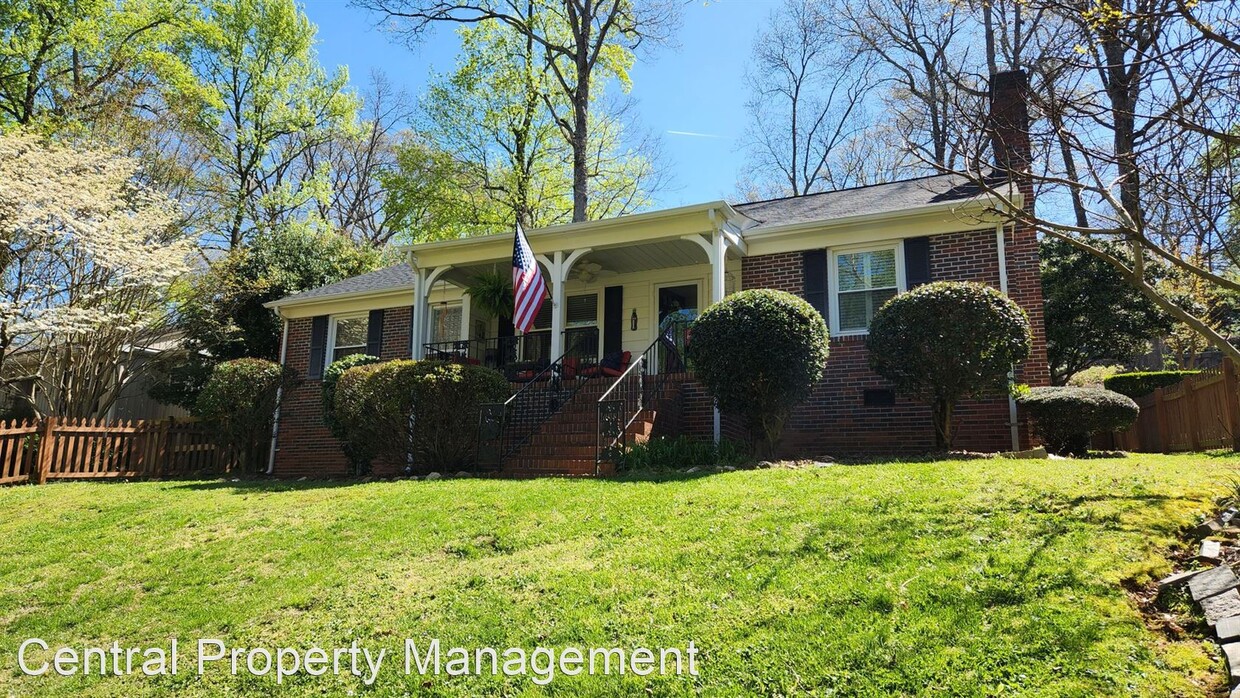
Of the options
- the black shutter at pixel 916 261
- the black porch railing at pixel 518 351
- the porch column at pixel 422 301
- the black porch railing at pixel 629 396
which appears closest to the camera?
the black porch railing at pixel 629 396

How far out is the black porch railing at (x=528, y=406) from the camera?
10.2 m

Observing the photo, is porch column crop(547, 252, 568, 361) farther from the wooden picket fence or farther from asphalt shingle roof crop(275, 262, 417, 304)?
the wooden picket fence

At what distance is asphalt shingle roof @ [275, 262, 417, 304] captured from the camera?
50.1ft

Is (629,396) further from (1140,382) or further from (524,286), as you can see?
(1140,382)

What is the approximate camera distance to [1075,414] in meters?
8.89

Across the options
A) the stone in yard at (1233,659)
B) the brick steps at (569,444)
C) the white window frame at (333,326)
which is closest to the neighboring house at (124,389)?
the white window frame at (333,326)

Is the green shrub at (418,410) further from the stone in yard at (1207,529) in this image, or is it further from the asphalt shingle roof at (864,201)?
the stone in yard at (1207,529)

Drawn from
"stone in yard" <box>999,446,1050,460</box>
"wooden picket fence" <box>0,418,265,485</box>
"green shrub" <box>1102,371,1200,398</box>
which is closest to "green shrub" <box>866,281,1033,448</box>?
"stone in yard" <box>999,446,1050,460</box>

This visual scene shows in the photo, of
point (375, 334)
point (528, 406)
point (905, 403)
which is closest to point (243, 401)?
point (375, 334)

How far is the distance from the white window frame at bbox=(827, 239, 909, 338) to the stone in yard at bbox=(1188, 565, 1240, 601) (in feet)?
24.5

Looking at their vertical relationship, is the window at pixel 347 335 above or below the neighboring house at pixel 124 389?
above

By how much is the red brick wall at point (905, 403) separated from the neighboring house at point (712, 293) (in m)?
0.02

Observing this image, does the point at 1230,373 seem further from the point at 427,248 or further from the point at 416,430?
the point at 427,248

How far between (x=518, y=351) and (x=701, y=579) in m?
10.5
